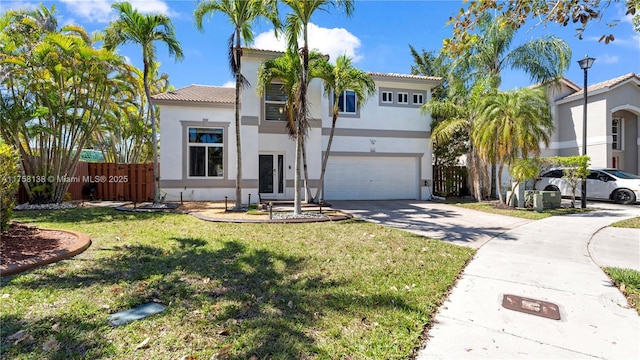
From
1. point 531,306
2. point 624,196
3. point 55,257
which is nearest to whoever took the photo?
point 531,306

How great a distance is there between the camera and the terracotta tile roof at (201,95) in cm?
1354

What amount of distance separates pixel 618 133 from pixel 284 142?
22.0m

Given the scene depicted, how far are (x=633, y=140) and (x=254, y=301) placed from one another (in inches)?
1052

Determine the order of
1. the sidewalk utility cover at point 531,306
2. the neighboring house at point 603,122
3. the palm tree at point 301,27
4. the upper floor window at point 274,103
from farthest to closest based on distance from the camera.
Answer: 1. the neighboring house at point 603,122
2. the upper floor window at point 274,103
3. the palm tree at point 301,27
4. the sidewalk utility cover at point 531,306

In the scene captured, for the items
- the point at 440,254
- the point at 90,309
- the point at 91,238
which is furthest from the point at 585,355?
the point at 91,238

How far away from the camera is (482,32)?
589 inches

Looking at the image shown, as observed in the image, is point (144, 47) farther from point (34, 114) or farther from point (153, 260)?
point (153, 260)

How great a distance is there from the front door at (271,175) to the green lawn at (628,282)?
11773 millimetres

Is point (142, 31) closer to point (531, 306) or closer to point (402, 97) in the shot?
point (402, 97)

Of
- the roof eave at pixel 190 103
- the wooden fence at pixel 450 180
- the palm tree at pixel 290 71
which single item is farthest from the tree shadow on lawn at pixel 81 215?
the wooden fence at pixel 450 180

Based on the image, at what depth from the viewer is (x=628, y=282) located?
4.52 meters

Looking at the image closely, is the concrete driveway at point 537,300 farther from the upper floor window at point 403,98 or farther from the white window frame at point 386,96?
the upper floor window at point 403,98

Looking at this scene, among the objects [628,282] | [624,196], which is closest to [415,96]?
[624,196]

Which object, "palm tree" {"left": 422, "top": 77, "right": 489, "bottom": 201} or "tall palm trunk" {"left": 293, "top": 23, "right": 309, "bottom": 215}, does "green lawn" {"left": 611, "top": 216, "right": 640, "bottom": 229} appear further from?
"tall palm trunk" {"left": 293, "top": 23, "right": 309, "bottom": 215}
